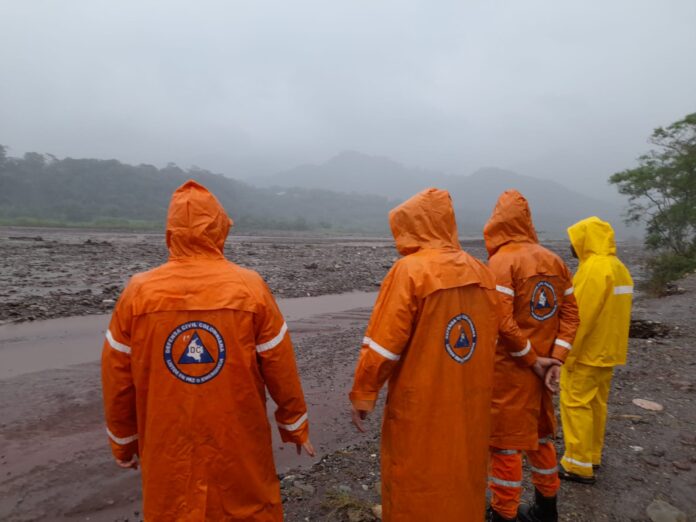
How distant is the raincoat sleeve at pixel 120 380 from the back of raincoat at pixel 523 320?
6.31ft

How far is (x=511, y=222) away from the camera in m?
2.99

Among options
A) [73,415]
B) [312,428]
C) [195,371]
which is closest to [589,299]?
[195,371]

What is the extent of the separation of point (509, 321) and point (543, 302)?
0.42 meters

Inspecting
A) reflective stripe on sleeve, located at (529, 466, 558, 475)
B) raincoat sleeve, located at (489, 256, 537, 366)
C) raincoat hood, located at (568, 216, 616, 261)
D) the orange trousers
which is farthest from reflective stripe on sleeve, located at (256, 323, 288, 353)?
raincoat hood, located at (568, 216, 616, 261)

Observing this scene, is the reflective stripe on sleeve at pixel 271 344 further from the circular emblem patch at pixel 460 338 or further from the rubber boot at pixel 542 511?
the rubber boot at pixel 542 511

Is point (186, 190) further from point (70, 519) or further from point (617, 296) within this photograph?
point (617, 296)

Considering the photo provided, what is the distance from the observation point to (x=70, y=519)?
3334mm

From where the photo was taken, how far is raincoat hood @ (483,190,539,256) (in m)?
2.99

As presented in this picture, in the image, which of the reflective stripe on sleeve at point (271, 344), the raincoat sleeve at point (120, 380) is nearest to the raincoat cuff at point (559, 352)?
the reflective stripe on sleeve at point (271, 344)

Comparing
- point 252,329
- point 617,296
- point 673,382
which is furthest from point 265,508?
point 673,382

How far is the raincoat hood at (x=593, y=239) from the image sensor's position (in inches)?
139

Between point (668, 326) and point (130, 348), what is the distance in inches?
399

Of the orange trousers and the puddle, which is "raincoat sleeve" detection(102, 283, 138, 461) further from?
the puddle

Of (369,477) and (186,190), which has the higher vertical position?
(186,190)
